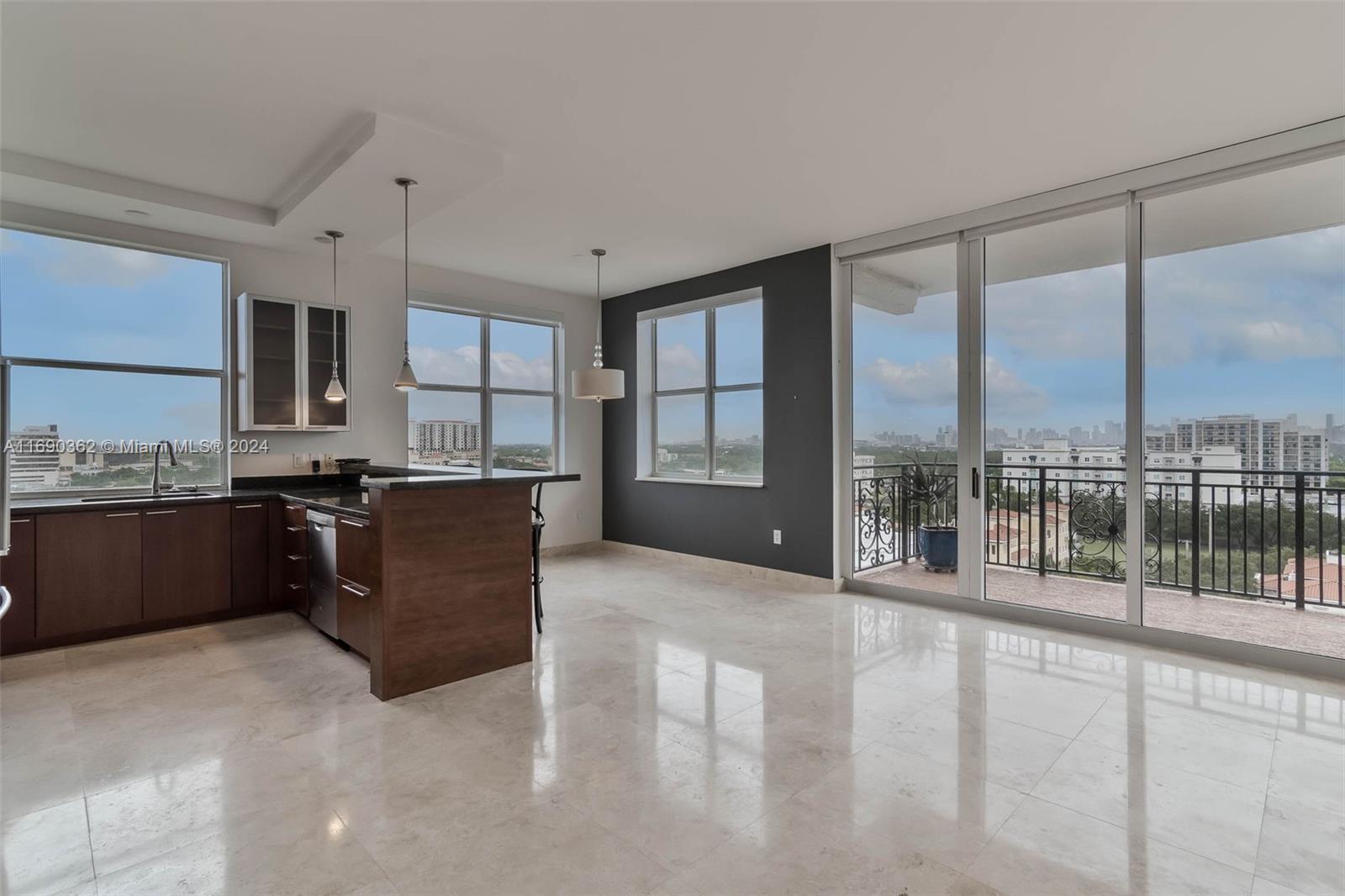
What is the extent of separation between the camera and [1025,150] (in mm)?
3516

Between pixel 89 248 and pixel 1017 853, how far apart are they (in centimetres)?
597

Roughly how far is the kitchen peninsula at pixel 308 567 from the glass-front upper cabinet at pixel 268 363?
0.56m

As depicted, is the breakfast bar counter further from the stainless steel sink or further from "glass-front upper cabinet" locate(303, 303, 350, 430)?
"glass-front upper cabinet" locate(303, 303, 350, 430)

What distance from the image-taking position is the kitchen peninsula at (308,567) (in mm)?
3104

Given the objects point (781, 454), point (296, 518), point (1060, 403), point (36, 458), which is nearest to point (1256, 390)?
point (1060, 403)

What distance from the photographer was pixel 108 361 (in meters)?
4.35

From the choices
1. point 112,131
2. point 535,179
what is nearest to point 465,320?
point 535,179

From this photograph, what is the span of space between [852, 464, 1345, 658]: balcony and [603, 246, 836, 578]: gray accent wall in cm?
72

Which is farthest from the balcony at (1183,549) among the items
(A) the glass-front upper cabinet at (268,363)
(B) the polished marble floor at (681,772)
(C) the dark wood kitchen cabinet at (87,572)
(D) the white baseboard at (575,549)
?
(C) the dark wood kitchen cabinet at (87,572)

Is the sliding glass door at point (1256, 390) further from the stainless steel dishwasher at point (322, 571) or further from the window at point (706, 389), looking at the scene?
the stainless steel dishwasher at point (322, 571)

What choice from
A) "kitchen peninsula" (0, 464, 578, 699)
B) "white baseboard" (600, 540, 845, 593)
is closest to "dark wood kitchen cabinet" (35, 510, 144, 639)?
"kitchen peninsula" (0, 464, 578, 699)

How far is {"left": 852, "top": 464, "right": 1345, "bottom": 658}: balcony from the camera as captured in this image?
3930 mm

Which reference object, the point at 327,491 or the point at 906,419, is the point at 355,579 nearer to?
the point at 327,491

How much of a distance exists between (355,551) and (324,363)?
224 cm
